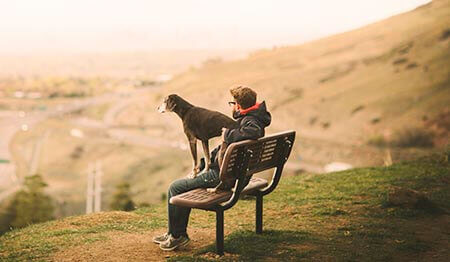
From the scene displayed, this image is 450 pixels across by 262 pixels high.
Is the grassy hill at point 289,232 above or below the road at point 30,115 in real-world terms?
below

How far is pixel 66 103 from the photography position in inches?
1512

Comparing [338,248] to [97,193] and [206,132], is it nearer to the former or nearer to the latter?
[206,132]

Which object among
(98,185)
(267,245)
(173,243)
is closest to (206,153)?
(173,243)

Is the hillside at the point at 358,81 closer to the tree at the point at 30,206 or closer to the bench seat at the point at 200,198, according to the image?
the tree at the point at 30,206

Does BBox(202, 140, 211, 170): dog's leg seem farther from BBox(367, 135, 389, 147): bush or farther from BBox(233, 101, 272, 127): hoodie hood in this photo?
BBox(367, 135, 389, 147): bush

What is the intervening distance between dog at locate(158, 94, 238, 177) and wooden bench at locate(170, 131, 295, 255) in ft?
1.09

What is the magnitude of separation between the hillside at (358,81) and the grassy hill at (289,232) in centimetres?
1109

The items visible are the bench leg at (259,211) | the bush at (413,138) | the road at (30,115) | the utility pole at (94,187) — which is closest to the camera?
the bench leg at (259,211)

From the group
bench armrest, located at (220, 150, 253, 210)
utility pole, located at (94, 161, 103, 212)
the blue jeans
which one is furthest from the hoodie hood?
utility pole, located at (94, 161, 103, 212)

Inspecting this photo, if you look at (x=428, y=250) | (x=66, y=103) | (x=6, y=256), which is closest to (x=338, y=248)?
(x=428, y=250)

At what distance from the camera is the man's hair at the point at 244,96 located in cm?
495

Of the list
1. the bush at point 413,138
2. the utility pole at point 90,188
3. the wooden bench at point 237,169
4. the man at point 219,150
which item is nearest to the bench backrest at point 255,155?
the wooden bench at point 237,169

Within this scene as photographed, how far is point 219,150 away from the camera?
17.2 feet

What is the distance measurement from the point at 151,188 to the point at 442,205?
67.9 ft
